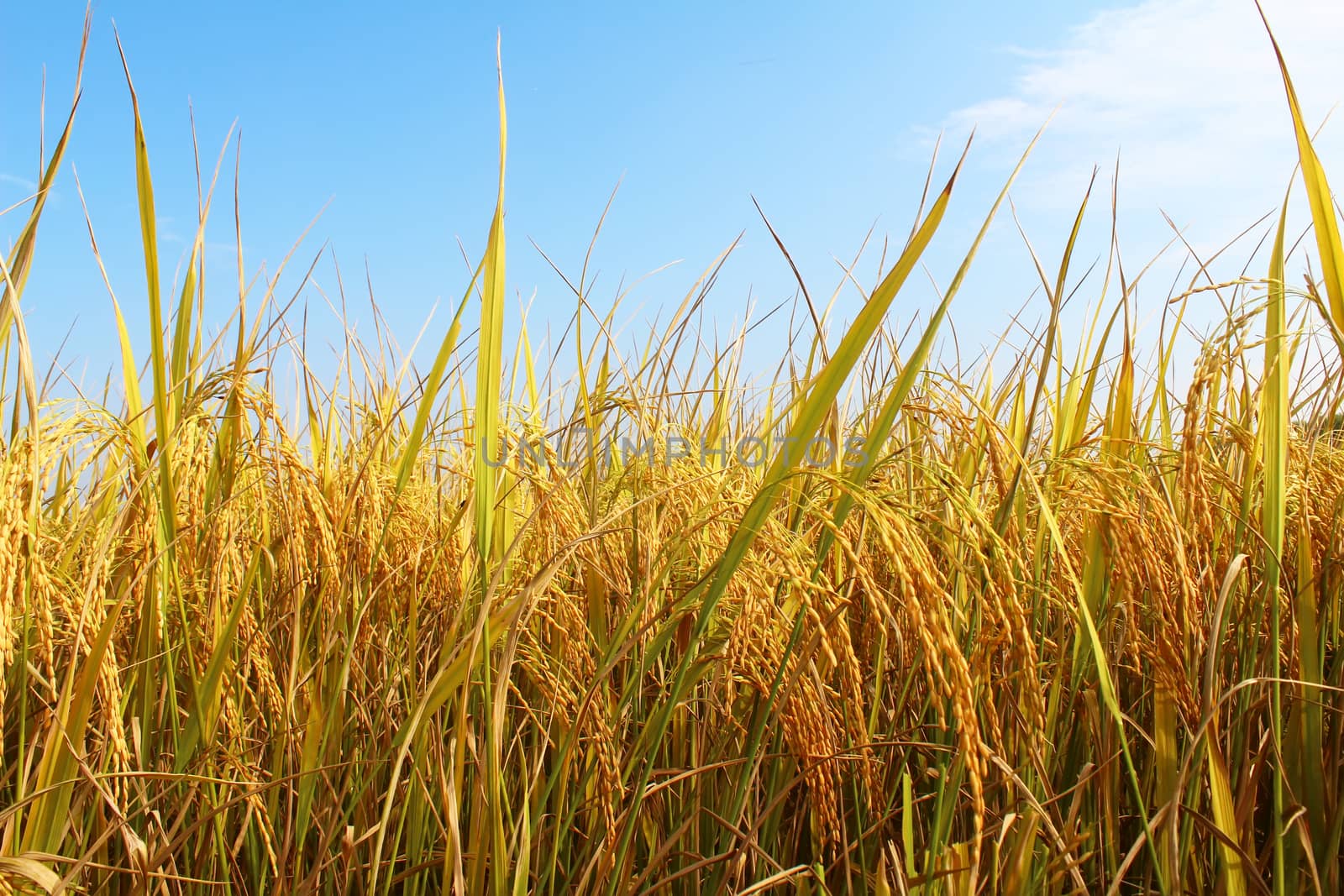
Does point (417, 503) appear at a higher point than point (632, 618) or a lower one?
higher

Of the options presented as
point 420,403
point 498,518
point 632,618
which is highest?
point 420,403

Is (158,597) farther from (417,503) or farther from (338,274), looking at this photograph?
(338,274)

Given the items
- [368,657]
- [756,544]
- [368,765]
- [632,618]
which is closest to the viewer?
[632,618]

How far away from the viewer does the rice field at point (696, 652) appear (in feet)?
3.12

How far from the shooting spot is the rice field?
3.12ft

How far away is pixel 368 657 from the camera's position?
1754 millimetres

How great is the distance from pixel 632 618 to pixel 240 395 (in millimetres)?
680

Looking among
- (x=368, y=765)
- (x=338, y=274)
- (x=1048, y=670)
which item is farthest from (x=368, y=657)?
(x=1048, y=670)

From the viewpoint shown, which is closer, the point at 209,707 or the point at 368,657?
the point at 209,707

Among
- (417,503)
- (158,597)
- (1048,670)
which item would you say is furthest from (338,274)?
(1048,670)

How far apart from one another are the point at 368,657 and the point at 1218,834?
1.44 metres

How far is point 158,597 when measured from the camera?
130 cm

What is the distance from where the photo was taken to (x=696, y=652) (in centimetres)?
134

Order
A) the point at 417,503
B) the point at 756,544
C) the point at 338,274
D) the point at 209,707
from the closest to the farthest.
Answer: the point at 209,707 < the point at 756,544 < the point at 417,503 < the point at 338,274
